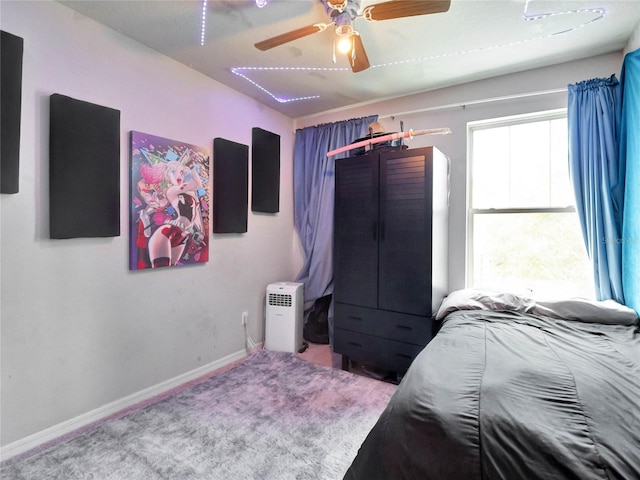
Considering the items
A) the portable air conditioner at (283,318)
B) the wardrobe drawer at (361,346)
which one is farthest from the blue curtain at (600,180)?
the portable air conditioner at (283,318)

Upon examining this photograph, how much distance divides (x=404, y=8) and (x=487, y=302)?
1.81m

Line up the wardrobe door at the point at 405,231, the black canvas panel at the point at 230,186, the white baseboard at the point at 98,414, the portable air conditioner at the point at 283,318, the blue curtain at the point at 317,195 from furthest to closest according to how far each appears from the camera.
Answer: the blue curtain at the point at 317,195 → the portable air conditioner at the point at 283,318 → the black canvas panel at the point at 230,186 → the wardrobe door at the point at 405,231 → the white baseboard at the point at 98,414

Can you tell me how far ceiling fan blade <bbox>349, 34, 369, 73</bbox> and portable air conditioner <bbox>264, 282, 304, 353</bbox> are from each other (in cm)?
198

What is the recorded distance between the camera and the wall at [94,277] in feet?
5.37

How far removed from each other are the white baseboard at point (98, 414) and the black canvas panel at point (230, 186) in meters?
1.18

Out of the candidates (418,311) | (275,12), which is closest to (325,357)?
(418,311)

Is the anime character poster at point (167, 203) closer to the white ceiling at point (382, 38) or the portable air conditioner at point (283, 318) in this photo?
the white ceiling at point (382, 38)

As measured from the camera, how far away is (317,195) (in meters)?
3.32

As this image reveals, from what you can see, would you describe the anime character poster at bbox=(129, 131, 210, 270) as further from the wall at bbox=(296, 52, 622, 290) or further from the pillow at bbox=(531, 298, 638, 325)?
the pillow at bbox=(531, 298, 638, 325)

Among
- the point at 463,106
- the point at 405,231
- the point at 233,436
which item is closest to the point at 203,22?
the point at 405,231

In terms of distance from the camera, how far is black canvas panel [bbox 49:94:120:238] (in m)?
1.73

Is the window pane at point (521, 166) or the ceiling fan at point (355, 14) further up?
the ceiling fan at point (355, 14)

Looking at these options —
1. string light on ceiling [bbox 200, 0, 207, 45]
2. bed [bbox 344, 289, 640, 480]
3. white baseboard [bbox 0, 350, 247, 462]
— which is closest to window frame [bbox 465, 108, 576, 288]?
bed [bbox 344, 289, 640, 480]

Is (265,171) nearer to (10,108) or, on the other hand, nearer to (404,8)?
(10,108)
